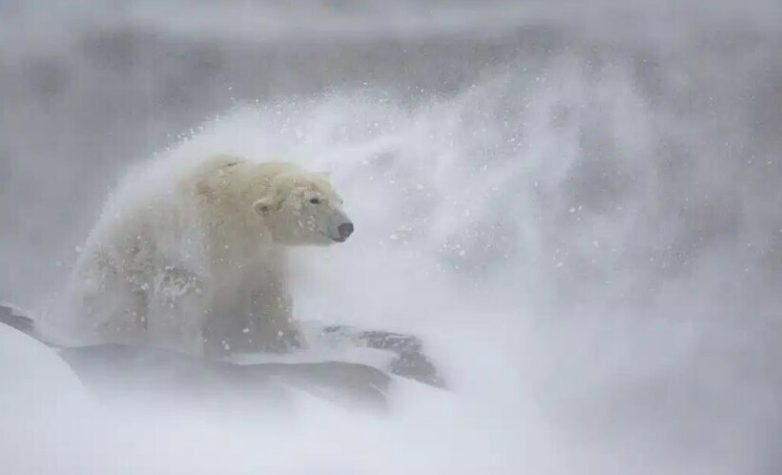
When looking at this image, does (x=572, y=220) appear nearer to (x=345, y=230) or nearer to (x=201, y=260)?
(x=345, y=230)

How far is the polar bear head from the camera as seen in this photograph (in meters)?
2.82

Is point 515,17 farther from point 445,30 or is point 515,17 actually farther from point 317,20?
point 317,20

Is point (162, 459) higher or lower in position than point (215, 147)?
lower

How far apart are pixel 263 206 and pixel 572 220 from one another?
0.81m

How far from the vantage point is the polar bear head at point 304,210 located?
282 centimetres

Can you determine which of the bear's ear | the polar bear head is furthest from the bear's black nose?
the bear's ear

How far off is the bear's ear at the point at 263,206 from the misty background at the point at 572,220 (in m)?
0.14

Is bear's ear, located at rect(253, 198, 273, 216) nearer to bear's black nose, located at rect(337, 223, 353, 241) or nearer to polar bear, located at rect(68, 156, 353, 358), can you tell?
polar bear, located at rect(68, 156, 353, 358)

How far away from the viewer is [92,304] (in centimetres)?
291

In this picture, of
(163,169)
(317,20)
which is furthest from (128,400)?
(317,20)

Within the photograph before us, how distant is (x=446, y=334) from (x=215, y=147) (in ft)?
2.58

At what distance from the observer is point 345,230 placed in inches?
110

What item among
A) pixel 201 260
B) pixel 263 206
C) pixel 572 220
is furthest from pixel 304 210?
pixel 572 220

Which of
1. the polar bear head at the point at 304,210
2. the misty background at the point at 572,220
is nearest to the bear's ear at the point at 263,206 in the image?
the polar bear head at the point at 304,210
